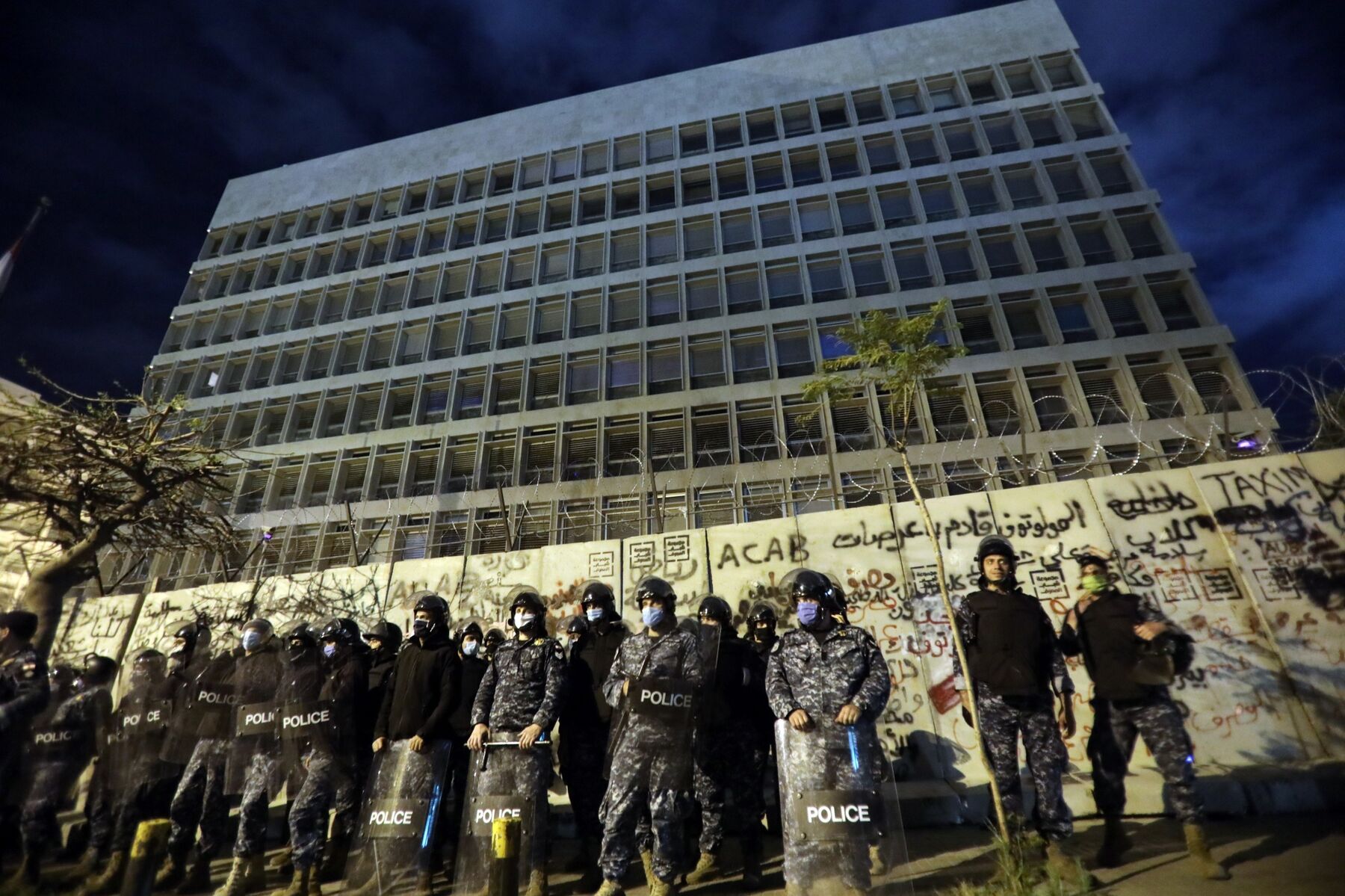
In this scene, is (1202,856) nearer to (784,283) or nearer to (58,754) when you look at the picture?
(58,754)

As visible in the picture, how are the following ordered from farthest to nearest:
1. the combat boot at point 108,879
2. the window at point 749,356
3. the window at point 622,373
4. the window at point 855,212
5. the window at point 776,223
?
the window at point 776,223 < the window at point 855,212 < the window at point 622,373 < the window at point 749,356 < the combat boot at point 108,879

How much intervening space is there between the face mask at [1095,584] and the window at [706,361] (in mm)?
17002

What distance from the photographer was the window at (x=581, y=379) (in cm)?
2230

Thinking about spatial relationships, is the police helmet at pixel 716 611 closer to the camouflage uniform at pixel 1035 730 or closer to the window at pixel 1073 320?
the camouflage uniform at pixel 1035 730

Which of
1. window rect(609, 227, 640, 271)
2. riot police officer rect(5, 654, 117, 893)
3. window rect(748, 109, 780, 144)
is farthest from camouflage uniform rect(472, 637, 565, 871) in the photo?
window rect(748, 109, 780, 144)

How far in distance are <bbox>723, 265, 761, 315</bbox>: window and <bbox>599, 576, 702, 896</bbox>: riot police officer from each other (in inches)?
749

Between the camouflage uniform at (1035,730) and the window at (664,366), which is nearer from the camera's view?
the camouflage uniform at (1035,730)

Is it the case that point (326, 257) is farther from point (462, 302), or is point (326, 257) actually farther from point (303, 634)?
point (303, 634)

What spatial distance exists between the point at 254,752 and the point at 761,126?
27.8 m

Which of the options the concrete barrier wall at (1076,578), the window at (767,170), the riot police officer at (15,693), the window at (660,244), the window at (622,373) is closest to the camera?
the riot police officer at (15,693)

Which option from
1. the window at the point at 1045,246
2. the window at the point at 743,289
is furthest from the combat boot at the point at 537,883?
the window at the point at 1045,246

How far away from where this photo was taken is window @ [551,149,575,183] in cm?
2739

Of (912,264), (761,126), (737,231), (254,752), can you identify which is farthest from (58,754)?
(761,126)

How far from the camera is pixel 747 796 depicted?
4848mm
